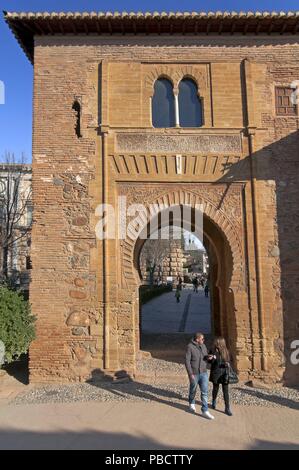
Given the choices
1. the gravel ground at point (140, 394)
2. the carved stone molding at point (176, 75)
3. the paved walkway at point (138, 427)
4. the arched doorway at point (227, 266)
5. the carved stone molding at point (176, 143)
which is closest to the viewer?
the paved walkway at point (138, 427)

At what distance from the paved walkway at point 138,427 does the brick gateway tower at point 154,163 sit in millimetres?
1977

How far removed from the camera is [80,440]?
18.2ft

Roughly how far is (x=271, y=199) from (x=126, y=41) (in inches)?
208

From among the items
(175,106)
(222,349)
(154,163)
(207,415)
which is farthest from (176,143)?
(207,415)

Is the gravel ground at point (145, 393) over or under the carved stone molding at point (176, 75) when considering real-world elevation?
under

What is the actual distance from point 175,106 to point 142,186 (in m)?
2.17

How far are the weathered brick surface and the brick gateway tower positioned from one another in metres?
0.02

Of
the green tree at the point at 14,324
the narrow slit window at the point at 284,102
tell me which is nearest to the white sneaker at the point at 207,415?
the green tree at the point at 14,324

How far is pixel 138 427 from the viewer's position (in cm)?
610

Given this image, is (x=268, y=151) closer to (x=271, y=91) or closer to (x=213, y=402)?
(x=271, y=91)

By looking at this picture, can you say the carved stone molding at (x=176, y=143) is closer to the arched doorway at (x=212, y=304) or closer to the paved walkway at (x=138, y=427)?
the arched doorway at (x=212, y=304)

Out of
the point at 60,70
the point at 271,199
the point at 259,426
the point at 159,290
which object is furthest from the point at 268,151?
the point at 159,290

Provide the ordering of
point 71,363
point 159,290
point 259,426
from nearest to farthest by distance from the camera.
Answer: point 259,426 → point 71,363 → point 159,290

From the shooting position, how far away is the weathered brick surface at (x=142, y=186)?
29.6ft
